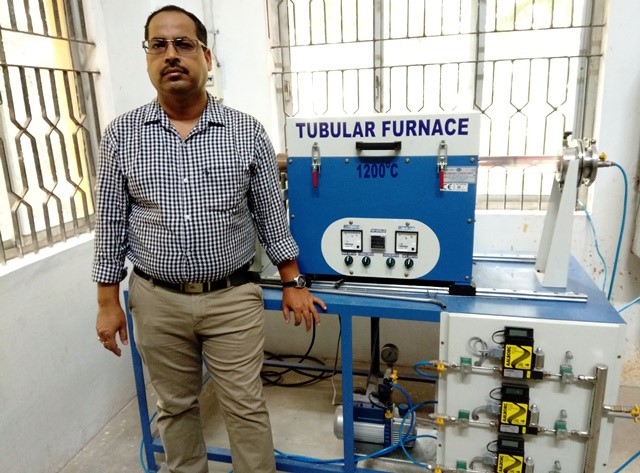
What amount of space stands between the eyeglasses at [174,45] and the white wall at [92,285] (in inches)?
35.0

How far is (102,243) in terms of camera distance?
1.39m

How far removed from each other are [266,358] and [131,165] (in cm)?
162

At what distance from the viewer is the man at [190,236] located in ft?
4.31

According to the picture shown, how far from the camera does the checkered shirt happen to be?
1.31 m

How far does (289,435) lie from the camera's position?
2035 mm

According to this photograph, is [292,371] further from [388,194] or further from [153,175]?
[153,175]

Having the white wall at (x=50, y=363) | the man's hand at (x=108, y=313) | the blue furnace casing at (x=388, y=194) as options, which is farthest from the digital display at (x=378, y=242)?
the white wall at (x=50, y=363)

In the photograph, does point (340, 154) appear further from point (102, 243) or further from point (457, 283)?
point (102, 243)

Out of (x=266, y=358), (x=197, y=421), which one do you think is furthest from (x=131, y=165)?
(x=266, y=358)

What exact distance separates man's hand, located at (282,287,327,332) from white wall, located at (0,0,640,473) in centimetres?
95

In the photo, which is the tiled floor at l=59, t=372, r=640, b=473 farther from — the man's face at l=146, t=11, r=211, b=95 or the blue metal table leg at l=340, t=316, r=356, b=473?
the man's face at l=146, t=11, r=211, b=95


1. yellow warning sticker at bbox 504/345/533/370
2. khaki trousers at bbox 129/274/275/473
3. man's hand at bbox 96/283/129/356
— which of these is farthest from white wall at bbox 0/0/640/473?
yellow warning sticker at bbox 504/345/533/370

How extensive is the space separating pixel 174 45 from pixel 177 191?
0.40 meters

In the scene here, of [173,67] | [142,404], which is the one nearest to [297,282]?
[173,67]
